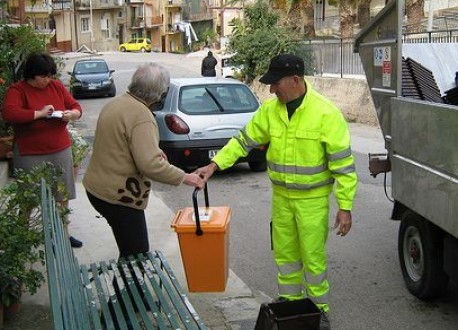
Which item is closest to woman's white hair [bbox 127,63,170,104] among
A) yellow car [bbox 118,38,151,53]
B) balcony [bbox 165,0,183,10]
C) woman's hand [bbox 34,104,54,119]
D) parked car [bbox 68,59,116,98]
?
woman's hand [bbox 34,104,54,119]

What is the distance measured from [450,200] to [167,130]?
6.35m

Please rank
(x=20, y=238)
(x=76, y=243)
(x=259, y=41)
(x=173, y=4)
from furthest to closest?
(x=173, y=4) → (x=259, y=41) → (x=76, y=243) → (x=20, y=238)

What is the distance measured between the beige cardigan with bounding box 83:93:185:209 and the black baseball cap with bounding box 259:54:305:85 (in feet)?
2.54

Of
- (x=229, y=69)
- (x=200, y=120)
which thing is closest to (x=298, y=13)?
(x=229, y=69)

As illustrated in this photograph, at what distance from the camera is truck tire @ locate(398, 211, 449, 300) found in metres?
4.57

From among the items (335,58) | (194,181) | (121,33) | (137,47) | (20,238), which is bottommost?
(20,238)

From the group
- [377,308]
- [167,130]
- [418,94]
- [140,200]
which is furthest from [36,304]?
[167,130]

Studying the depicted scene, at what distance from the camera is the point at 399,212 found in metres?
5.18

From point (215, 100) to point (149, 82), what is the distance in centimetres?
615

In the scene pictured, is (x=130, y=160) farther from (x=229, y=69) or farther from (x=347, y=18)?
(x=229, y=69)

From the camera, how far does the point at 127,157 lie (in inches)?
159

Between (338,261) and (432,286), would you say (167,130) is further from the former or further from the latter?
(432,286)

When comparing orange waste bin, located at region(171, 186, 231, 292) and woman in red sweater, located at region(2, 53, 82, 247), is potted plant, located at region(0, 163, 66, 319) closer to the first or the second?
orange waste bin, located at region(171, 186, 231, 292)

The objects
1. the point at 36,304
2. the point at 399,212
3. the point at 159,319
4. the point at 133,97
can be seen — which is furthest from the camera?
the point at 399,212
